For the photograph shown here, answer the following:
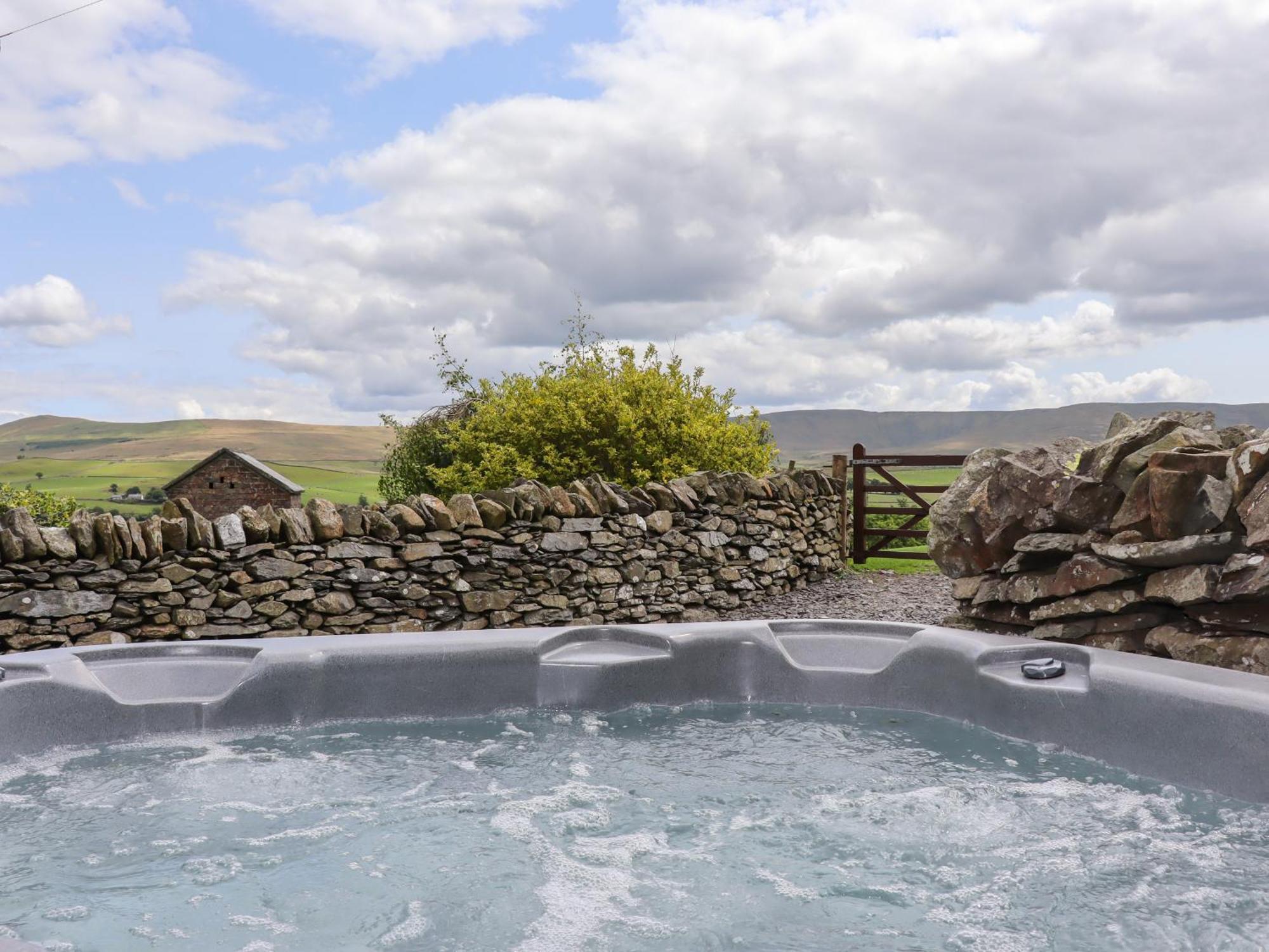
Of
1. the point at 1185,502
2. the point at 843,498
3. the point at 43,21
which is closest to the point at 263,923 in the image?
the point at 1185,502

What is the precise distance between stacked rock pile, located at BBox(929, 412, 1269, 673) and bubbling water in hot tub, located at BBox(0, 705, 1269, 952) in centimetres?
65

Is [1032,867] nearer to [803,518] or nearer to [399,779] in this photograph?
[399,779]

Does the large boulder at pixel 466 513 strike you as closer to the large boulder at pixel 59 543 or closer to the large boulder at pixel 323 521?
the large boulder at pixel 323 521

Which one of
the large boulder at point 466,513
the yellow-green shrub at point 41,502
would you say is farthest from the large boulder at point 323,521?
the yellow-green shrub at point 41,502

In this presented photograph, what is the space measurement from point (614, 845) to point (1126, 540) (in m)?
2.19

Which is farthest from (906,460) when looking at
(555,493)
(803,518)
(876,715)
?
(876,715)

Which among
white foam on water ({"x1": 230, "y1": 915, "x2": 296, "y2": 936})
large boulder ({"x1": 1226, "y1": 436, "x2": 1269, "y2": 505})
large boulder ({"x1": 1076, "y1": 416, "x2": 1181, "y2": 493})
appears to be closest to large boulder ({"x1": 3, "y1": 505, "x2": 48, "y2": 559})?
white foam on water ({"x1": 230, "y1": 915, "x2": 296, "y2": 936})

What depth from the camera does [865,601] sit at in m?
7.07

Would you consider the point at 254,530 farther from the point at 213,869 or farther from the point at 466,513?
the point at 213,869

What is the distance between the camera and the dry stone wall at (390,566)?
15.2ft

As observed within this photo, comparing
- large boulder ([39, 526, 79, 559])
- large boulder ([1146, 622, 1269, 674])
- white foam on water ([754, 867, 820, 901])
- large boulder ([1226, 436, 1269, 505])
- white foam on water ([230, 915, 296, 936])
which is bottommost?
white foam on water ([230, 915, 296, 936])

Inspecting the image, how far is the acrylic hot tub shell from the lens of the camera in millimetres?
3025

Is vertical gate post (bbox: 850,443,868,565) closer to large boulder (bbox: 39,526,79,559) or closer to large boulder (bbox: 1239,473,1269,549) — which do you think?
large boulder (bbox: 1239,473,1269,549)

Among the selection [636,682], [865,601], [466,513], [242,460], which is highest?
[242,460]
